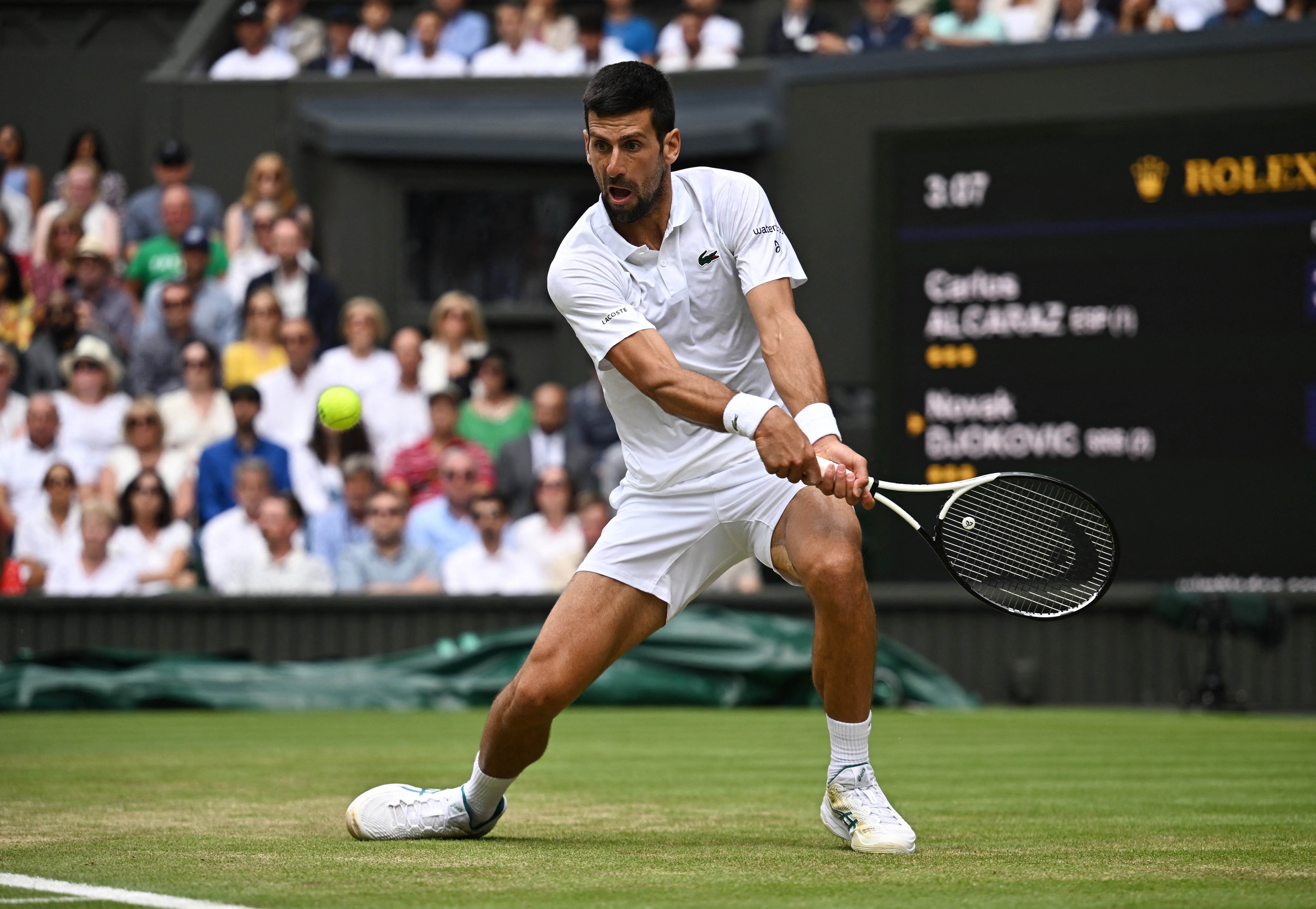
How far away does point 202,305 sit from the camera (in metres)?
13.3

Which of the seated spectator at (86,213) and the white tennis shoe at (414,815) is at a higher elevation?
the seated spectator at (86,213)

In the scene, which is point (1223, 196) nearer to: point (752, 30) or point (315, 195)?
point (752, 30)

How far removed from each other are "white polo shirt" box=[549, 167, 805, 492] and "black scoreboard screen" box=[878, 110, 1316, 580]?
635cm

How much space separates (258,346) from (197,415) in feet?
2.10

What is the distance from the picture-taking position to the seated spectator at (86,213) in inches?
561

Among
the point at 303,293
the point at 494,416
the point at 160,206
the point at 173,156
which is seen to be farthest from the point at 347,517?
the point at 173,156

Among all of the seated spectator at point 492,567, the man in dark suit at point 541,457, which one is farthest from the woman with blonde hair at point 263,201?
the seated spectator at point 492,567

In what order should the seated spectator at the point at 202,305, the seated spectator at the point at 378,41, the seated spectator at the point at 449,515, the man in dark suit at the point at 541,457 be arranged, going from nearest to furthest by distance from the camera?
1. the seated spectator at the point at 449,515
2. the man in dark suit at the point at 541,457
3. the seated spectator at the point at 202,305
4. the seated spectator at the point at 378,41

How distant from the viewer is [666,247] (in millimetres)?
4859

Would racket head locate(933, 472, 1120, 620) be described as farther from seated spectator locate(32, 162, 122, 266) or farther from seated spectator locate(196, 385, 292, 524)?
seated spectator locate(32, 162, 122, 266)

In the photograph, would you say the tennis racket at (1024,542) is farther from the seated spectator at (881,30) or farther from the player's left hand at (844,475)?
the seated spectator at (881,30)

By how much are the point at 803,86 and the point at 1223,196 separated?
119 inches

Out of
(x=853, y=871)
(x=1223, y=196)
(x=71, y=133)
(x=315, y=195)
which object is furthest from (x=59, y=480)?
(x=853, y=871)

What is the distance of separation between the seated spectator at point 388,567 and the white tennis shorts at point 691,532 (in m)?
7.31
